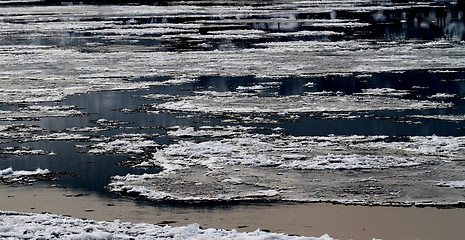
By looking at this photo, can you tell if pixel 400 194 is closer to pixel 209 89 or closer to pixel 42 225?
pixel 42 225

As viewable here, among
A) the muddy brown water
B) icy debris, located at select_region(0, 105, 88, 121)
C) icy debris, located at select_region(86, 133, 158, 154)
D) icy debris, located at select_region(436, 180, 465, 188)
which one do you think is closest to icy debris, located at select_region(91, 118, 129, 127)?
icy debris, located at select_region(0, 105, 88, 121)

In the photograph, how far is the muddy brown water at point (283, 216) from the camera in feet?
23.8

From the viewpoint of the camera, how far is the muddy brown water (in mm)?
7266

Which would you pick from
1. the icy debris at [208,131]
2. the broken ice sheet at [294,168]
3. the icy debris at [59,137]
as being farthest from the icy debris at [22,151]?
the icy debris at [208,131]

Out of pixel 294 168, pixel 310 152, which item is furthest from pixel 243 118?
pixel 294 168

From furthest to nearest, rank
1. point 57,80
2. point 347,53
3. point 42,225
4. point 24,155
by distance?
1. point 347,53
2. point 57,80
3. point 24,155
4. point 42,225

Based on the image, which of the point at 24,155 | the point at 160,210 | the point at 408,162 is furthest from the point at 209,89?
the point at 160,210

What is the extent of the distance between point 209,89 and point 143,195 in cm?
720

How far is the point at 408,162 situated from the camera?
9523 millimetres

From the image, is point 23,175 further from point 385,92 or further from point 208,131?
point 385,92

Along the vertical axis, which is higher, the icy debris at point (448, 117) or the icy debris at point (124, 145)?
the icy debris at point (124, 145)

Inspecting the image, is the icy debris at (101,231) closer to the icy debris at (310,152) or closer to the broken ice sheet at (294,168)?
the broken ice sheet at (294,168)

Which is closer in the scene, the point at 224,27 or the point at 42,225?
the point at 42,225

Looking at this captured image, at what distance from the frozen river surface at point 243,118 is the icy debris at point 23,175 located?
0.03 metres
